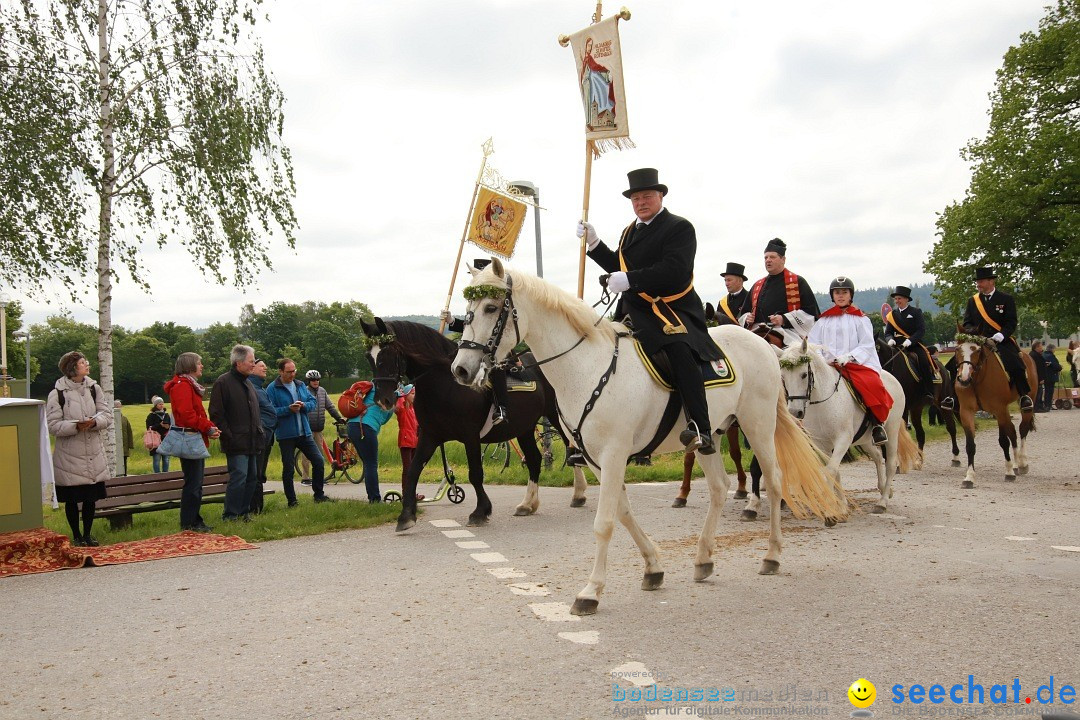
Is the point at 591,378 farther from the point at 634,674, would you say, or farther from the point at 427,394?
the point at 427,394

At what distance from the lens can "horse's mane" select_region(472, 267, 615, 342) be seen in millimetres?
6114

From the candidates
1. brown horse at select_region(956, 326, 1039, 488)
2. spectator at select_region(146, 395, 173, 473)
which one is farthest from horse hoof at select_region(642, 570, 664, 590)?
spectator at select_region(146, 395, 173, 473)

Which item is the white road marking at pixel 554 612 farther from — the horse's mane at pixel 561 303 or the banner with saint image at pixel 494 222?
the banner with saint image at pixel 494 222

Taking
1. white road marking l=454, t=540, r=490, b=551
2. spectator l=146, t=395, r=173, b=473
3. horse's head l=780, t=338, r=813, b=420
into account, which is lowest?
white road marking l=454, t=540, r=490, b=551

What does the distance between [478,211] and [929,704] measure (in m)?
10.7

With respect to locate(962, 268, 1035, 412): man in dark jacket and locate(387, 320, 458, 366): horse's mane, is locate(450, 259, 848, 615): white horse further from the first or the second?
locate(962, 268, 1035, 412): man in dark jacket

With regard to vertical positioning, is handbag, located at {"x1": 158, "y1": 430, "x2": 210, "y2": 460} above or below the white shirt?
below

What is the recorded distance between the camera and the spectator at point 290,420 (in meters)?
12.5

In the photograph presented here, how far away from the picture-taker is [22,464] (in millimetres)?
8797

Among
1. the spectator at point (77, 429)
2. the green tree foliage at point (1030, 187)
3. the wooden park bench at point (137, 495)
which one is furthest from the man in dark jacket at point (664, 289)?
the green tree foliage at point (1030, 187)

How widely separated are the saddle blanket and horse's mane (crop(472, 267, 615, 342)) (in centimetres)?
30

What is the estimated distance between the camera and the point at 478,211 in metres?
13.6

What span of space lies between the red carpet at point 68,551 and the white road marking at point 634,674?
6.05 metres

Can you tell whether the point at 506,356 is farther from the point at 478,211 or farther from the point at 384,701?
the point at 478,211
